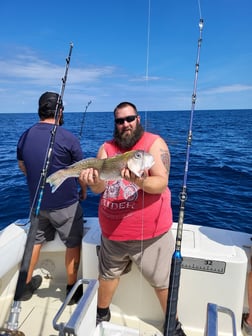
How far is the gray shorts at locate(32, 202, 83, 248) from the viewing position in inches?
111

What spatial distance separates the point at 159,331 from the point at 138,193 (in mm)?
1359

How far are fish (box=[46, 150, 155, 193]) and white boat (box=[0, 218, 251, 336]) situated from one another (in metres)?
0.79

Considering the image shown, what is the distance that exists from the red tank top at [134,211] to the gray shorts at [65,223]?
1.97 ft

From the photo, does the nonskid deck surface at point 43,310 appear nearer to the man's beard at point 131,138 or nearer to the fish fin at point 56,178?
the fish fin at point 56,178

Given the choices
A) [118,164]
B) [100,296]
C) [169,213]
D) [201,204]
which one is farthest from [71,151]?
[201,204]

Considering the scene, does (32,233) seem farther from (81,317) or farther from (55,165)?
(81,317)

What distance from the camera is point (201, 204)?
741 cm

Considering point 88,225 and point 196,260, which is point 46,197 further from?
point 196,260

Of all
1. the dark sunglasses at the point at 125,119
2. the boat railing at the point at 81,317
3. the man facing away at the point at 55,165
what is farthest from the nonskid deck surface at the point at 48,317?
the dark sunglasses at the point at 125,119

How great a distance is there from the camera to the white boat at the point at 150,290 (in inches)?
96.2

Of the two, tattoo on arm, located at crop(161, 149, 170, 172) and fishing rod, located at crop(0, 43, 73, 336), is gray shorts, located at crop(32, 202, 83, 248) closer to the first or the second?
fishing rod, located at crop(0, 43, 73, 336)

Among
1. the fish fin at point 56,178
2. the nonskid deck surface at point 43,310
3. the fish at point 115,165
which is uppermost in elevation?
the fish at point 115,165

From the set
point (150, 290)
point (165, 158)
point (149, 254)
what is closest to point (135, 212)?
point (149, 254)

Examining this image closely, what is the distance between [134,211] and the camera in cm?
228
